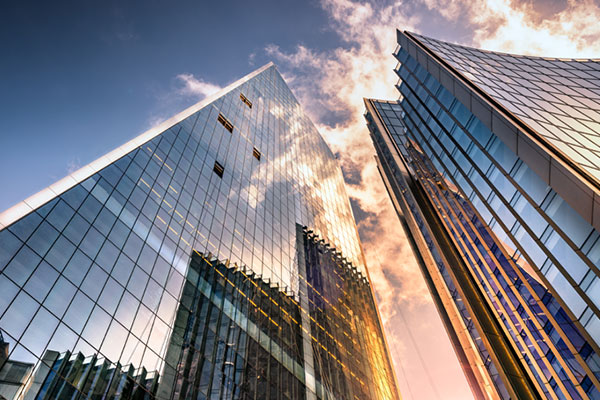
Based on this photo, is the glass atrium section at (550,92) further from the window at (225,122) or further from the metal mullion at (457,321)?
the metal mullion at (457,321)

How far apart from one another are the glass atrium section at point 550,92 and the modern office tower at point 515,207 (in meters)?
0.15

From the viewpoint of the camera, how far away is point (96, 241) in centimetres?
1997

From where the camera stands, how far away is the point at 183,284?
81.4 ft

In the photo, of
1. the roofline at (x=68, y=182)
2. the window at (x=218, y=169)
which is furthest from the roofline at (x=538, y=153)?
the roofline at (x=68, y=182)

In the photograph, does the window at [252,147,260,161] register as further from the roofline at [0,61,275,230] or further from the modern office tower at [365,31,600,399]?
the modern office tower at [365,31,600,399]

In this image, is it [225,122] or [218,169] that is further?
[225,122]

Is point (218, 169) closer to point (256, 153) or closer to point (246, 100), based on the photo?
point (256, 153)

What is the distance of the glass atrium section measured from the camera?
21609mm

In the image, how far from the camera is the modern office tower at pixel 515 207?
1906 centimetres

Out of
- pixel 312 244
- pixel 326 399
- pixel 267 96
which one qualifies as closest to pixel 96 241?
pixel 326 399

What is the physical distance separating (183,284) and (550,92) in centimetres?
3446

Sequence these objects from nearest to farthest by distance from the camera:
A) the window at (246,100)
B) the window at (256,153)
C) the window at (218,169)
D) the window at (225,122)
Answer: the window at (218,169)
the window at (225,122)
the window at (256,153)
the window at (246,100)

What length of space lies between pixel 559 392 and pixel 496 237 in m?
12.3

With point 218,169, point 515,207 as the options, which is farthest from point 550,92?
point 218,169
